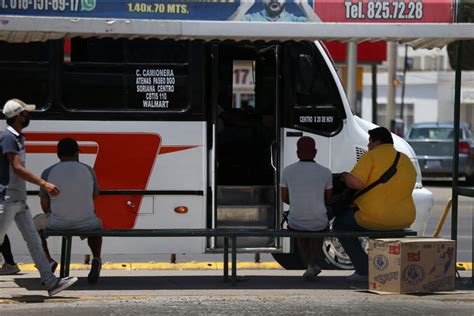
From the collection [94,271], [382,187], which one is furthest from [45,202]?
[382,187]

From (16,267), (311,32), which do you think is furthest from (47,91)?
(311,32)

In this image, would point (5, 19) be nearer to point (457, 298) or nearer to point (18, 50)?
point (18, 50)

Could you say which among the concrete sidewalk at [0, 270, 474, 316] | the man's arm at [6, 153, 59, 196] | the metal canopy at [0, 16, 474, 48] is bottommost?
the concrete sidewalk at [0, 270, 474, 316]

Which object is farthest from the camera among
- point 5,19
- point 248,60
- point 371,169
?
point 248,60

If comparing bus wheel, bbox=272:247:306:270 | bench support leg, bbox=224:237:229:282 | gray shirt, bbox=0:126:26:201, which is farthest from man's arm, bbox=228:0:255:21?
bus wheel, bbox=272:247:306:270

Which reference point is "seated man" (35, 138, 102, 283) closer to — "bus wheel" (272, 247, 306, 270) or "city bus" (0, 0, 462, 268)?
"city bus" (0, 0, 462, 268)

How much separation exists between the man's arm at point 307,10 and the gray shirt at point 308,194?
1407mm

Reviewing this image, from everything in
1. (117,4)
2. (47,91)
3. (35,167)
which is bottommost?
(35,167)

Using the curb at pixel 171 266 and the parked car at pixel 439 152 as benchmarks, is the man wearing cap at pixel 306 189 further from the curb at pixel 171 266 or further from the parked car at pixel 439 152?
the parked car at pixel 439 152

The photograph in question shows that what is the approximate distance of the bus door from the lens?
38.4 feet

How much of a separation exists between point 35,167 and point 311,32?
10.3 feet

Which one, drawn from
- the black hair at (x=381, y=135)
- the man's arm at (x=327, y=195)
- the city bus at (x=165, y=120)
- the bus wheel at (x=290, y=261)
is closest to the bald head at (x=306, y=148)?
the man's arm at (x=327, y=195)

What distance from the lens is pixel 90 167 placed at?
10.5 metres

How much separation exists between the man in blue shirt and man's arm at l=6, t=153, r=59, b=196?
238 cm
